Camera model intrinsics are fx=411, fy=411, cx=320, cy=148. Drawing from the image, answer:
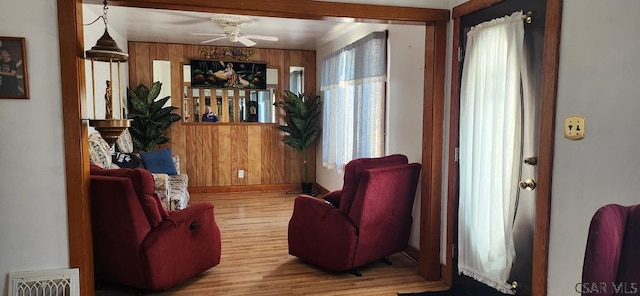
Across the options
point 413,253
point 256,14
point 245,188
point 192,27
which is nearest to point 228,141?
point 245,188

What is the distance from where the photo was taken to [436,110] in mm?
2961

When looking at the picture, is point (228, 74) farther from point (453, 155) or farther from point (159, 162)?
point (453, 155)

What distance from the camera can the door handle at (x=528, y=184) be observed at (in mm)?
2197

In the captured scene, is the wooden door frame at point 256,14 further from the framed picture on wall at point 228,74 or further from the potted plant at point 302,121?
the framed picture on wall at point 228,74

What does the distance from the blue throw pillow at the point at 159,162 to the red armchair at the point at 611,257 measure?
4699mm

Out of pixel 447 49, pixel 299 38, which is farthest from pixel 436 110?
pixel 299 38

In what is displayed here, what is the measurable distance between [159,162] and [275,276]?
2570 millimetres

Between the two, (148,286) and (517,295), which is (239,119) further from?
(517,295)

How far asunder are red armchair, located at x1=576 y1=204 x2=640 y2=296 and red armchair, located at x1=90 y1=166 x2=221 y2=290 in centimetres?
234

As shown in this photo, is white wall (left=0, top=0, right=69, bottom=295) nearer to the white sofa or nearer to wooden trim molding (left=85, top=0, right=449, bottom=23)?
wooden trim molding (left=85, top=0, right=449, bottom=23)

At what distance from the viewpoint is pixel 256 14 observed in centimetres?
265

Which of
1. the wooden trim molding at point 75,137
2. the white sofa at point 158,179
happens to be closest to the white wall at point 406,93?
the white sofa at point 158,179

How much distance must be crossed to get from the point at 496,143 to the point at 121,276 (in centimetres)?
257

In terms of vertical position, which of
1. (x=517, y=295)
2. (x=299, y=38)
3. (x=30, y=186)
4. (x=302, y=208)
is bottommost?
(x=517, y=295)
